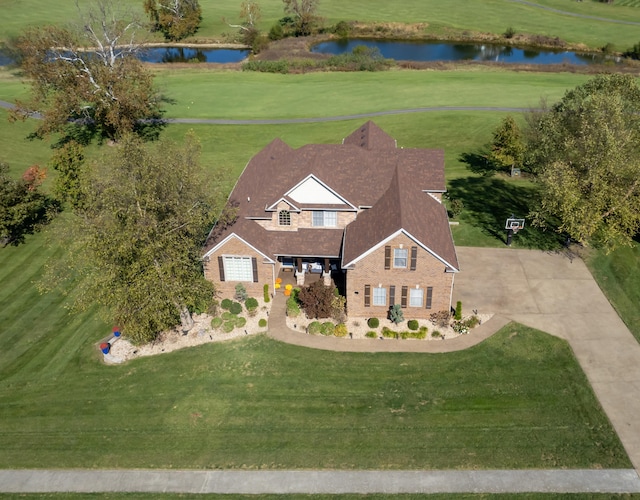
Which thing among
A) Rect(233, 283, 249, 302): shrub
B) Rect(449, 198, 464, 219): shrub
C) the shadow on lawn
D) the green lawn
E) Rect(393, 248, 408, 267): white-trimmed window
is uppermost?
Rect(393, 248, 408, 267): white-trimmed window

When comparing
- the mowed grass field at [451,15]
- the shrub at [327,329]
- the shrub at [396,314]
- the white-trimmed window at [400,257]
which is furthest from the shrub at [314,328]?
the mowed grass field at [451,15]

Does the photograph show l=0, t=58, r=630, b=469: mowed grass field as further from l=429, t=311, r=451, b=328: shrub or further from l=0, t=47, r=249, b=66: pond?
l=0, t=47, r=249, b=66: pond

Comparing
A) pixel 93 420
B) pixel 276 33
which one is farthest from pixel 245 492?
pixel 276 33

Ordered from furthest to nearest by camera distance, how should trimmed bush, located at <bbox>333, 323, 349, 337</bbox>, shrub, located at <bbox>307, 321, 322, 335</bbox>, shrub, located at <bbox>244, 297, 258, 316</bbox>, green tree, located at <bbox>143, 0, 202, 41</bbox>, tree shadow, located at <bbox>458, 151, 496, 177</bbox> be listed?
1. green tree, located at <bbox>143, 0, 202, 41</bbox>
2. tree shadow, located at <bbox>458, 151, 496, 177</bbox>
3. shrub, located at <bbox>244, 297, 258, 316</bbox>
4. shrub, located at <bbox>307, 321, 322, 335</bbox>
5. trimmed bush, located at <bbox>333, 323, 349, 337</bbox>

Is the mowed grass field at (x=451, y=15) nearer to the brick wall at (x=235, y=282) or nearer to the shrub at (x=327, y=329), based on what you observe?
the brick wall at (x=235, y=282)

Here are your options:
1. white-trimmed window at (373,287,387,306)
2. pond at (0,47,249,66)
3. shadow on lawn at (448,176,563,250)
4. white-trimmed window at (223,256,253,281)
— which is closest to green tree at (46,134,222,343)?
white-trimmed window at (223,256,253,281)

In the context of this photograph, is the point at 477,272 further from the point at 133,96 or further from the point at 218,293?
the point at 133,96

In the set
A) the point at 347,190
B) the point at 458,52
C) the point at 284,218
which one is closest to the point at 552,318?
the point at 347,190
